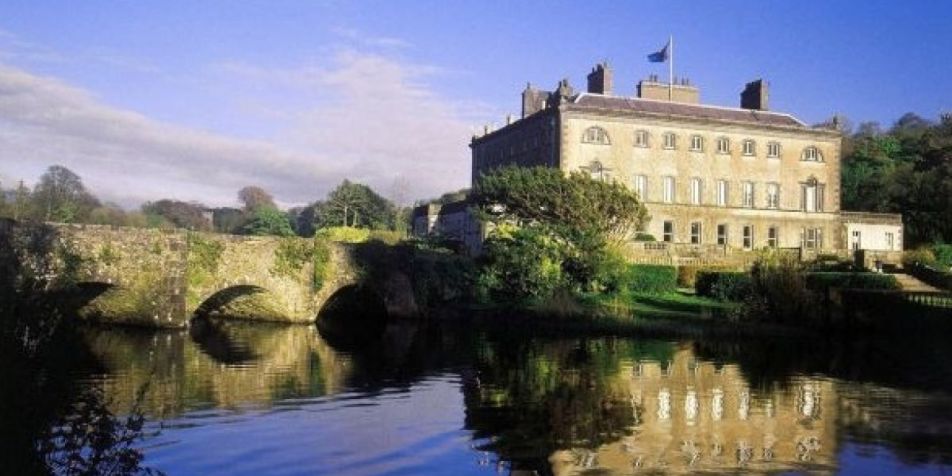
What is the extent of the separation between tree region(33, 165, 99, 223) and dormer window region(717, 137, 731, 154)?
39140 millimetres

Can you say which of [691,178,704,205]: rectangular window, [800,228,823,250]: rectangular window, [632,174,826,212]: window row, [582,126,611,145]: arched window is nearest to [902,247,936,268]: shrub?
[800,228,823,250]: rectangular window

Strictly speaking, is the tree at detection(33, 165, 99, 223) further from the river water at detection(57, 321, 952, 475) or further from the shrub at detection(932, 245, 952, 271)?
the shrub at detection(932, 245, 952, 271)

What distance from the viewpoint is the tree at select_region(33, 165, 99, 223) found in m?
58.7

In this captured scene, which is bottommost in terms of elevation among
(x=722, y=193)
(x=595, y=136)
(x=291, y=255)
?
(x=291, y=255)

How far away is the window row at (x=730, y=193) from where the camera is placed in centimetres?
5503

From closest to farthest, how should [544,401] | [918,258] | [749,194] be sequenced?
[544,401] < [918,258] < [749,194]

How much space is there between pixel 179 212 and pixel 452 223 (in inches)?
2234

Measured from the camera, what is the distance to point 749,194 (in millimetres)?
56781

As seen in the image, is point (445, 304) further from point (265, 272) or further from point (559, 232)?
point (265, 272)

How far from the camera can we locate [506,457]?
37.5 ft

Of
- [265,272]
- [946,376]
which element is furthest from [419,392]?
[265,272]

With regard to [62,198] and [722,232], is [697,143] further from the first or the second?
[62,198]

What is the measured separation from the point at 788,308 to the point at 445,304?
567 inches

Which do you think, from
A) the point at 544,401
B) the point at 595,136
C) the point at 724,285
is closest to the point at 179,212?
the point at 595,136
